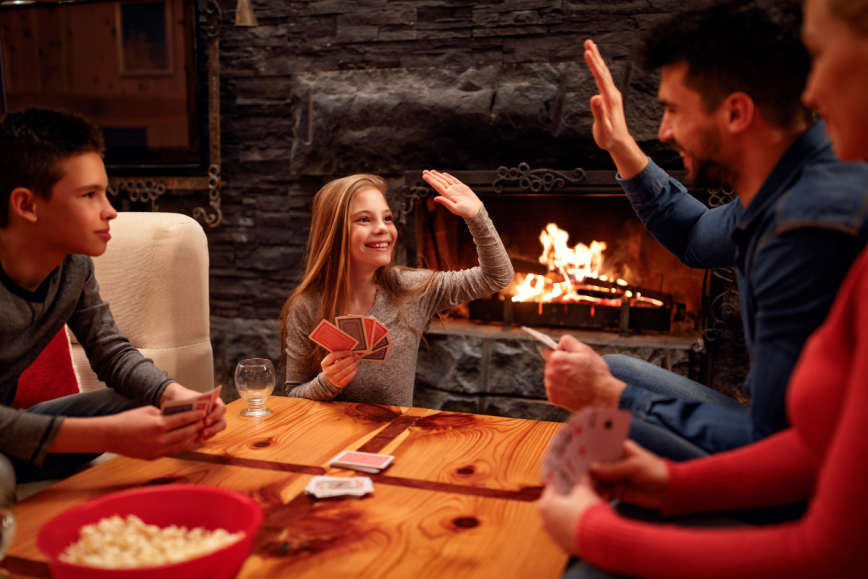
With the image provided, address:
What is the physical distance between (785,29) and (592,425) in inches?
32.1

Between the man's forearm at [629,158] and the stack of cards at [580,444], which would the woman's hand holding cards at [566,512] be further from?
the man's forearm at [629,158]

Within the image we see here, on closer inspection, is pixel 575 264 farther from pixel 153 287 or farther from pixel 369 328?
pixel 153 287

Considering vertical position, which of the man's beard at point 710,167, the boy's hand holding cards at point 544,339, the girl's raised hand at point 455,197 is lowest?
the boy's hand holding cards at point 544,339

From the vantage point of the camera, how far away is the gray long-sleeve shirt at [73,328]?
1.54m

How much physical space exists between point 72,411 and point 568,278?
2.41 m

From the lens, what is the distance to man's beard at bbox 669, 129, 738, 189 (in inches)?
50.4

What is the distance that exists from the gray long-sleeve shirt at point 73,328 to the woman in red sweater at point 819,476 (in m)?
1.17

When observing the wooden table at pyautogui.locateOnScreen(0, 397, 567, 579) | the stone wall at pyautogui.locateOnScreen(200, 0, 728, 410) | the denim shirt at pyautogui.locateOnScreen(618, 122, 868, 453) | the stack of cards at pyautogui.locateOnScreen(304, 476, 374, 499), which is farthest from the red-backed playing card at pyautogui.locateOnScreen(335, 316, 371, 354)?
the stone wall at pyautogui.locateOnScreen(200, 0, 728, 410)

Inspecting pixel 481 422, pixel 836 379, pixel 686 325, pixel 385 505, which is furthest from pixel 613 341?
pixel 836 379

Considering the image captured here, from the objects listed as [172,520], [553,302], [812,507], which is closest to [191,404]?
[172,520]

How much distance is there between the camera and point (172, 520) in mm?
1059

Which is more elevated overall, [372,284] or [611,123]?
[611,123]

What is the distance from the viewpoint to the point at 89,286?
1.73 metres

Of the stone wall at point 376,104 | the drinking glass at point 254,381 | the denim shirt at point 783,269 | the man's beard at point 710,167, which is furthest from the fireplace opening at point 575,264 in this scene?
the denim shirt at point 783,269
